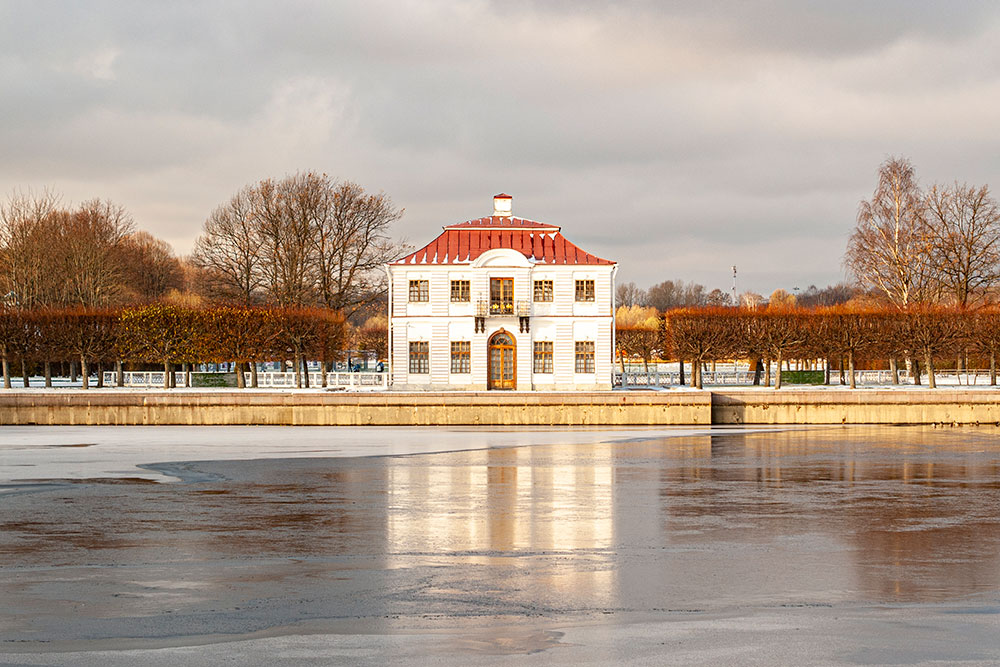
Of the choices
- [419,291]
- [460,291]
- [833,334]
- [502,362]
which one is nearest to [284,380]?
[419,291]

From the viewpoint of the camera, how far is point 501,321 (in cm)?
4903

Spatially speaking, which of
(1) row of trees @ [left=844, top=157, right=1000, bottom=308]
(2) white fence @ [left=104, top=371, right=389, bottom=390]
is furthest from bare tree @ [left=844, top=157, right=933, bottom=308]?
(2) white fence @ [left=104, top=371, right=389, bottom=390]

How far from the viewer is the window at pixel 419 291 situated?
1946 inches

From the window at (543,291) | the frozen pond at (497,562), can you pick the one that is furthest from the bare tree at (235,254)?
the frozen pond at (497,562)

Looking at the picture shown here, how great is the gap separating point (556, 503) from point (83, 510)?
20.4 feet

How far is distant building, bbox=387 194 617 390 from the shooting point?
4888cm

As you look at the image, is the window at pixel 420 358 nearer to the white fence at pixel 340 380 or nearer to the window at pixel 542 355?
the white fence at pixel 340 380

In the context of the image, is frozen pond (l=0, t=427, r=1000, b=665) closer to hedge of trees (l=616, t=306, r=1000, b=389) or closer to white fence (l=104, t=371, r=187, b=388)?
hedge of trees (l=616, t=306, r=1000, b=389)

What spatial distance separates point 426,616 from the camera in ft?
28.3

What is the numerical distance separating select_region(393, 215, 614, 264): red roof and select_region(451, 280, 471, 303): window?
93 cm

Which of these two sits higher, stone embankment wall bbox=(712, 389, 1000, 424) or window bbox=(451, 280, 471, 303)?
window bbox=(451, 280, 471, 303)

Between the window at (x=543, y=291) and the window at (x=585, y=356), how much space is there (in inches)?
95.4

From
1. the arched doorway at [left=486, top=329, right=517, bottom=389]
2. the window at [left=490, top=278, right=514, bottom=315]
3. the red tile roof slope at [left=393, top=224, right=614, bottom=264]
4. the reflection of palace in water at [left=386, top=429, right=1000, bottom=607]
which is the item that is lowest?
the reflection of palace in water at [left=386, top=429, right=1000, bottom=607]

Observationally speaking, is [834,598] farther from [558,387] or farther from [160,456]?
[558,387]
